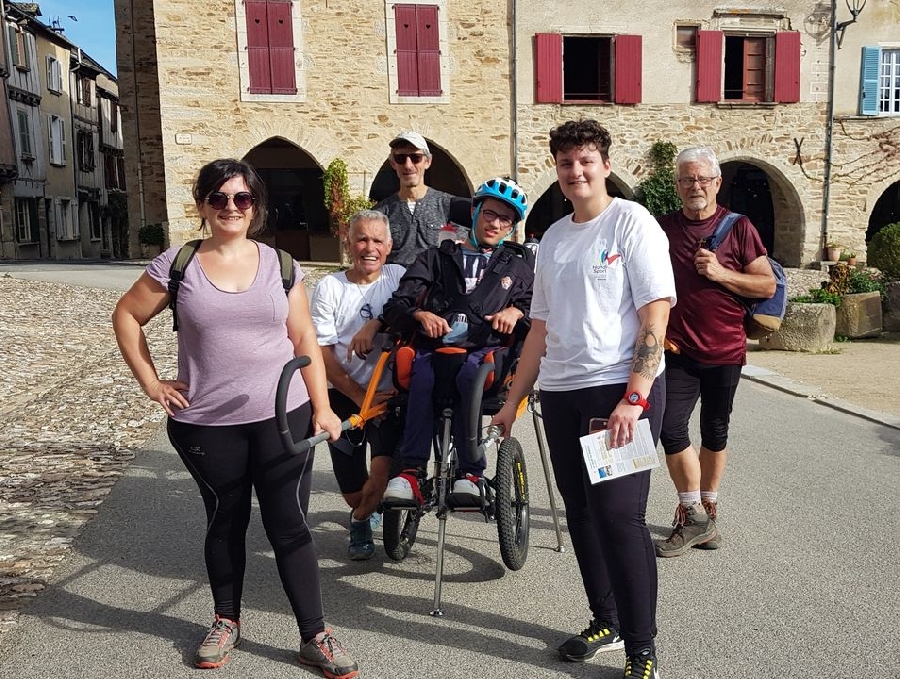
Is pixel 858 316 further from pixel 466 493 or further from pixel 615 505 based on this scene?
pixel 615 505

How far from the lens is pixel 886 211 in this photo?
84.8 feet

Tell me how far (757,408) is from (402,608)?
4942mm

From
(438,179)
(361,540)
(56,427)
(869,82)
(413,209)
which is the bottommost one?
(56,427)

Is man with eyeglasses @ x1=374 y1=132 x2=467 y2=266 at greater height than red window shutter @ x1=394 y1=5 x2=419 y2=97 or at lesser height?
lesser

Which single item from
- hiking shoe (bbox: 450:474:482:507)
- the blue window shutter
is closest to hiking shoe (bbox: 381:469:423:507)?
hiking shoe (bbox: 450:474:482:507)

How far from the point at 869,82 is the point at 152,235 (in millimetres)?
18141

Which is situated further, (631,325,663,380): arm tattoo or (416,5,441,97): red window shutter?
(416,5,441,97): red window shutter

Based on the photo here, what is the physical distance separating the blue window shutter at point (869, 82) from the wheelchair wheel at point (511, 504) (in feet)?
71.0

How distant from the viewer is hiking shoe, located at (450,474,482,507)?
151 inches

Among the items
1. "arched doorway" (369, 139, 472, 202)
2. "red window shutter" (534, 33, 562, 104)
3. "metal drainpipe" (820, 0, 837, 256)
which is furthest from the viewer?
"arched doorway" (369, 139, 472, 202)

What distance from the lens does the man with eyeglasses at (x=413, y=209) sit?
465 cm

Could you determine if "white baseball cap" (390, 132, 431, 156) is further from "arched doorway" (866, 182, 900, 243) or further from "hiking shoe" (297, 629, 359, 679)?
"arched doorway" (866, 182, 900, 243)

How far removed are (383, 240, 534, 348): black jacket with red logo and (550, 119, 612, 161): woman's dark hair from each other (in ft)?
3.14

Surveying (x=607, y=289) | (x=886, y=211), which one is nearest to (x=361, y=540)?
(x=607, y=289)
